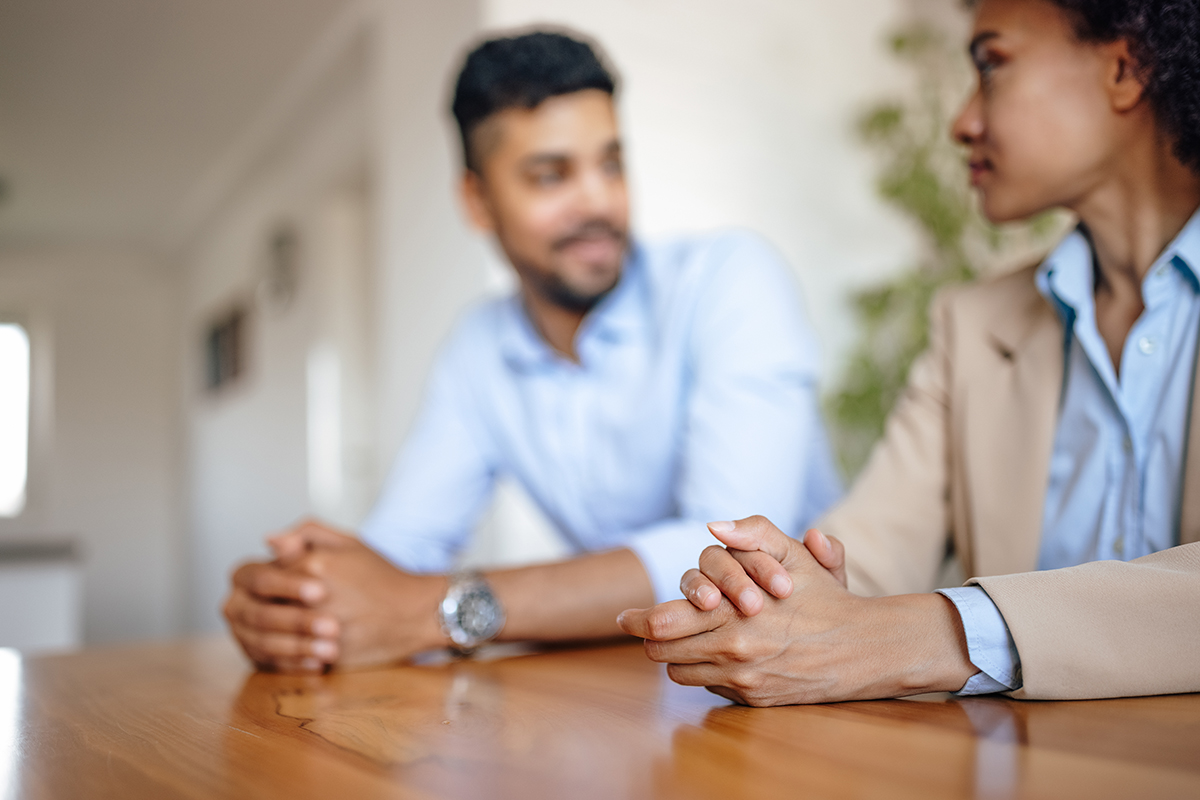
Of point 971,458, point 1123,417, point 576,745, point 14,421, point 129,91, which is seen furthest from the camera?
point 14,421

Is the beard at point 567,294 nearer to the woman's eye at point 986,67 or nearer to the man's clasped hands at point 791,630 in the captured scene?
the woman's eye at point 986,67

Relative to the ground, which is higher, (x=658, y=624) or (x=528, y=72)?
(x=528, y=72)

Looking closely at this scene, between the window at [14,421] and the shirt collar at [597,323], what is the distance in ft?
25.5

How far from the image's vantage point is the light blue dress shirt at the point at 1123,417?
3.44 ft

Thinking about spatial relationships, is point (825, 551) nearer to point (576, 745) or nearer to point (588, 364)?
point (576, 745)

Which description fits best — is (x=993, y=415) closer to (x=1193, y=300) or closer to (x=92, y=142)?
(x=1193, y=300)

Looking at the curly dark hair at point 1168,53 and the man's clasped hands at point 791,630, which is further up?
the curly dark hair at point 1168,53

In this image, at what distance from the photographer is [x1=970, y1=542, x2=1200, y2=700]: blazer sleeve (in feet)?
2.37

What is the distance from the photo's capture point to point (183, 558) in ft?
28.1

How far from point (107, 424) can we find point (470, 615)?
8352 mm

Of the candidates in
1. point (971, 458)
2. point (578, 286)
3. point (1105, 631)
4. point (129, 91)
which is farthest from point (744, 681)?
point (129, 91)

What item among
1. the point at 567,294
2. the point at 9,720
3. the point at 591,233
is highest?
the point at 591,233

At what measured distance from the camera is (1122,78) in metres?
1.12

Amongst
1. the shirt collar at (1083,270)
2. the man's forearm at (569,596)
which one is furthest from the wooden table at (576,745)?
the shirt collar at (1083,270)
